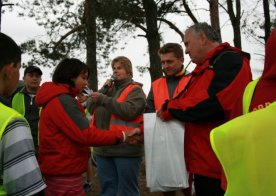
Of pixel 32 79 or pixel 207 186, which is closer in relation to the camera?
pixel 207 186

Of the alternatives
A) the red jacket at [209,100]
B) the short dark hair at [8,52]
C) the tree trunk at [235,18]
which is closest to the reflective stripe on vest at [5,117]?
the short dark hair at [8,52]

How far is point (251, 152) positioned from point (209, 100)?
5.52ft

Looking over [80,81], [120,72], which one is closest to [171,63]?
[120,72]

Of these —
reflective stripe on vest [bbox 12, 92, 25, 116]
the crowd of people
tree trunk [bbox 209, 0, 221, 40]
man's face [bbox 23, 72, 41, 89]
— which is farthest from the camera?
tree trunk [bbox 209, 0, 221, 40]

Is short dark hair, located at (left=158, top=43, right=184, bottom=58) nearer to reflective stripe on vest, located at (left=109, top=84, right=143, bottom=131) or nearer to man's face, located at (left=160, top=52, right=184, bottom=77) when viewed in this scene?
man's face, located at (left=160, top=52, right=184, bottom=77)

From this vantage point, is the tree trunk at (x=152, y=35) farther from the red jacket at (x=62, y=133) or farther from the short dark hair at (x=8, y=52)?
the short dark hair at (x=8, y=52)

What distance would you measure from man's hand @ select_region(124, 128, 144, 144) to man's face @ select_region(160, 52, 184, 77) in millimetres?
677

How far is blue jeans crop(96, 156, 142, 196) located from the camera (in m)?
4.52

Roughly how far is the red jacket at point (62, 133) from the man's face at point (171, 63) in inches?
45.4

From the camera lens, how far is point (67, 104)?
3.47m

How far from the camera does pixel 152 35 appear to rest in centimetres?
1642

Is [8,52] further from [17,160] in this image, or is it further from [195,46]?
[195,46]

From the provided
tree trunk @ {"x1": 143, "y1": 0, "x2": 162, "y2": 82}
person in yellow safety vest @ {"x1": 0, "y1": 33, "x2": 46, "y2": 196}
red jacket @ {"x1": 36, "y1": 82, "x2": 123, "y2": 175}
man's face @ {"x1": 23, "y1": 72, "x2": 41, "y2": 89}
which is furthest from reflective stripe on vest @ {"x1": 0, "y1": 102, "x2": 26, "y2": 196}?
tree trunk @ {"x1": 143, "y1": 0, "x2": 162, "y2": 82}

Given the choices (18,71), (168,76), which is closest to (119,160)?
(168,76)
